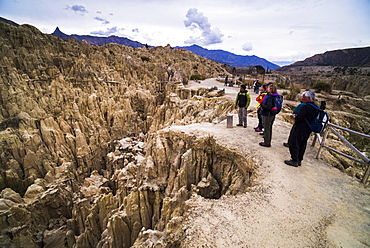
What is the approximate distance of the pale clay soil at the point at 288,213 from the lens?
9.12 ft

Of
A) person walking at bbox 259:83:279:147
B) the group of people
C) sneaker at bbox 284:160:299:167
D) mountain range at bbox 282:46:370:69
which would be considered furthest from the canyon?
mountain range at bbox 282:46:370:69

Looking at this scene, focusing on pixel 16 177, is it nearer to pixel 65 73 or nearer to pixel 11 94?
pixel 11 94

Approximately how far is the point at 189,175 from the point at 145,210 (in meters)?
2.60

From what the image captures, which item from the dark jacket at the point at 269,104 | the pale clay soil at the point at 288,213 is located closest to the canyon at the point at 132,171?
the pale clay soil at the point at 288,213

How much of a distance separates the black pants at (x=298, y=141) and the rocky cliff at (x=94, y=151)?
3.80 ft

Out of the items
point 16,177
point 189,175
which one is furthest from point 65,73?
point 189,175

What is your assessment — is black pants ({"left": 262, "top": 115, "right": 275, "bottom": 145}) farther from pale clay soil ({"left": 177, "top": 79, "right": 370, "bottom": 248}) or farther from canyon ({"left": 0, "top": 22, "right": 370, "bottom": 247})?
pale clay soil ({"left": 177, "top": 79, "right": 370, "bottom": 248})

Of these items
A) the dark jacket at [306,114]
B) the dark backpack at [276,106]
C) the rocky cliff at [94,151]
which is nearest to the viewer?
the dark jacket at [306,114]

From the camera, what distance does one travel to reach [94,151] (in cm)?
1537

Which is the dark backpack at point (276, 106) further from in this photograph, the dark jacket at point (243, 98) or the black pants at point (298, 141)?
the dark jacket at point (243, 98)

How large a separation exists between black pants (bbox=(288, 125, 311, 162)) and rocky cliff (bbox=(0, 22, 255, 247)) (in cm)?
116

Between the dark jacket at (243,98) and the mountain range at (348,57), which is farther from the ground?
the mountain range at (348,57)

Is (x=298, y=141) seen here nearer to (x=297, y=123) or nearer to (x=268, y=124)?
(x=297, y=123)

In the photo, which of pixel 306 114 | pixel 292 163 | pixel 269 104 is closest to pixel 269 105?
pixel 269 104
